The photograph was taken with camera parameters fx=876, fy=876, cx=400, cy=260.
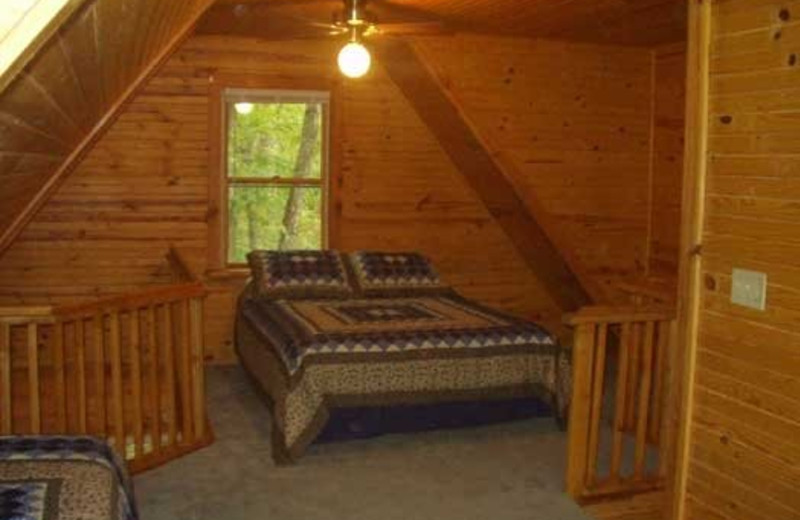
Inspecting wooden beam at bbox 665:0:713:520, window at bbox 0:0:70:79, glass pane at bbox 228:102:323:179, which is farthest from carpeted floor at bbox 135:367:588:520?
window at bbox 0:0:70:79

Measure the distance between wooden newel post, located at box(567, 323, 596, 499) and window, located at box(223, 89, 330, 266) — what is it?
2.89m

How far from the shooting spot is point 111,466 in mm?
2490

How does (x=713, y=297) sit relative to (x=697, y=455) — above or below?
above

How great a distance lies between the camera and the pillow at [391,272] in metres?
5.63

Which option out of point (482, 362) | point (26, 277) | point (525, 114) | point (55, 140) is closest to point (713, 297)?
point (482, 362)

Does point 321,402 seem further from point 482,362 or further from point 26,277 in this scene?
point 26,277

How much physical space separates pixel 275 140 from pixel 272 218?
539 millimetres

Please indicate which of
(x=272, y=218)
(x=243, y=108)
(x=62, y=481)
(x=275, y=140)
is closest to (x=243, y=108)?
(x=243, y=108)

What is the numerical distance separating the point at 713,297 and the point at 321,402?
6.50ft

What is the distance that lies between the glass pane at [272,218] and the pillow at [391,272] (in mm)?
575

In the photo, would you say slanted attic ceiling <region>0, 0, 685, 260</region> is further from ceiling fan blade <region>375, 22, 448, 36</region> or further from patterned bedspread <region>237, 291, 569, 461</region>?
patterned bedspread <region>237, 291, 569, 461</region>

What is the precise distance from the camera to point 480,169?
595 centimetres

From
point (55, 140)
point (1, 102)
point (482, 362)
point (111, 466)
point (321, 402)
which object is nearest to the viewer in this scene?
point (1, 102)

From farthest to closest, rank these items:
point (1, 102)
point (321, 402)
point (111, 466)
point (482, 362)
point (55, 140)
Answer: point (482, 362)
point (321, 402)
point (55, 140)
point (111, 466)
point (1, 102)
